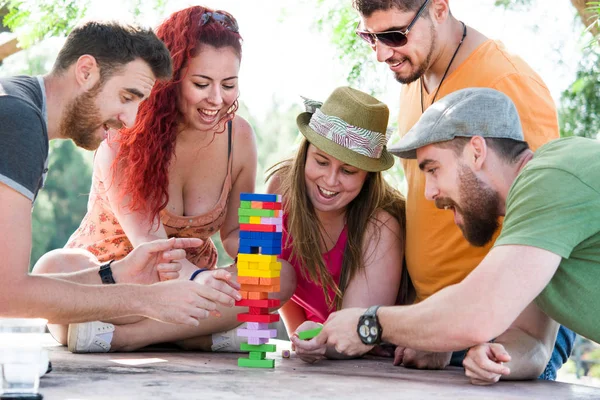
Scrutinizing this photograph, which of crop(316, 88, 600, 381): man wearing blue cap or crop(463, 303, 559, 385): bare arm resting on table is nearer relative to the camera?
crop(316, 88, 600, 381): man wearing blue cap

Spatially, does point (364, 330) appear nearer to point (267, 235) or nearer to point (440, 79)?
point (267, 235)

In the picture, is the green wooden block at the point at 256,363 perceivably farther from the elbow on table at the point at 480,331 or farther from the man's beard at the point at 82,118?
the man's beard at the point at 82,118

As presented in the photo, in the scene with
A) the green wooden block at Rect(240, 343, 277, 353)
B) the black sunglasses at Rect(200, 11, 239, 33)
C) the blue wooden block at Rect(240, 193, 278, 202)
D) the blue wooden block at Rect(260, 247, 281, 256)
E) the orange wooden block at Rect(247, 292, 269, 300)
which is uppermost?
the black sunglasses at Rect(200, 11, 239, 33)

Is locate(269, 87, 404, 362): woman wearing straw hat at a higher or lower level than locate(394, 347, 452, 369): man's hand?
higher

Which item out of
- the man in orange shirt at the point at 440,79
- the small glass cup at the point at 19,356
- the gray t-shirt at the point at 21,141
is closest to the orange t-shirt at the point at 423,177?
the man in orange shirt at the point at 440,79

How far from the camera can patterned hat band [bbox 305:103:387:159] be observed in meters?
4.53

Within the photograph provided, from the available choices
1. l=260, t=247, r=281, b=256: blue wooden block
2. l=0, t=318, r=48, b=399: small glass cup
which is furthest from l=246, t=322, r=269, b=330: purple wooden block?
l=0, t=318, r=48, b=399: small glass cup

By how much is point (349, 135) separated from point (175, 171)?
103cm

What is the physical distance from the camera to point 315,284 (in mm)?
4742

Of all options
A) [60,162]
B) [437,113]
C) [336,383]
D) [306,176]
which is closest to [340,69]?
[306,176]

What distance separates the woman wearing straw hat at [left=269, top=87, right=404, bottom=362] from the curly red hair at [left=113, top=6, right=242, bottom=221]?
587 mm

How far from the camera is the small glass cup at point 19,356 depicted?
2.87 metres

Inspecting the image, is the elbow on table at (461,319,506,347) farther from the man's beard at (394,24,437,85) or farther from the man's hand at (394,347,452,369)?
the man's beard at (394,24,437,85)

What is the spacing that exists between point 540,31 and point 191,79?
4538 mm
